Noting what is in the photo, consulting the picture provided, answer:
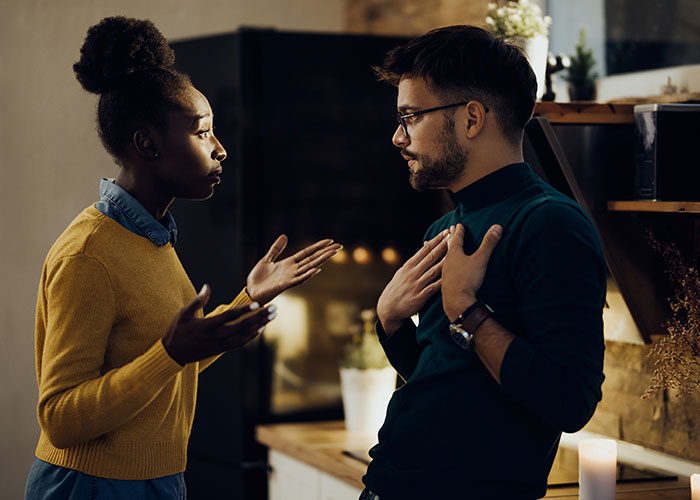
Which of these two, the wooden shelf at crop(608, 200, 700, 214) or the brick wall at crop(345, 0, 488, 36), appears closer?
the wooden shelf at crop(608, 200, 700, 214)

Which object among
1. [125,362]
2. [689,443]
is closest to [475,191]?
[125,362]

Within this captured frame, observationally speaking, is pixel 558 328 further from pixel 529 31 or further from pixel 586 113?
pixel 529 31

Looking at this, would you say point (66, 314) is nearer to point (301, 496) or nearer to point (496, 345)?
point (496, 345)

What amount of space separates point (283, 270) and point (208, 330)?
0.97 feet

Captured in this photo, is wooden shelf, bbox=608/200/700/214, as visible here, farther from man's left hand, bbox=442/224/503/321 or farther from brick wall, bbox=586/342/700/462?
man's left hand, bbox=442/224/503/321

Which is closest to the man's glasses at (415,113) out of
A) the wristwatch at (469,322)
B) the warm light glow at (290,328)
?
the wristwatch at (469,322)

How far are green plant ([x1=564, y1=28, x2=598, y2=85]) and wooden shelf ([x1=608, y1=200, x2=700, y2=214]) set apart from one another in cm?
57

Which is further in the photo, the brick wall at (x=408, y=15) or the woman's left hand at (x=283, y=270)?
the brick wall at (x=408, y=15)

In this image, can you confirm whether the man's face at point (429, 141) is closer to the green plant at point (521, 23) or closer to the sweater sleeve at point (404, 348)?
the sweater sleeve at point (404, 348)

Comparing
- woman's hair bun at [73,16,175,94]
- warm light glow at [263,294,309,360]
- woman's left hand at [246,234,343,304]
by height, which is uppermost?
woman's hair bun at [73,16,175,94]

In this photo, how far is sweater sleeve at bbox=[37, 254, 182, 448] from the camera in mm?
1383

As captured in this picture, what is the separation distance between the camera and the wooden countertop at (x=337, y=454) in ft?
6.55

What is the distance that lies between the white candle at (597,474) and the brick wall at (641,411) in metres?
0.31

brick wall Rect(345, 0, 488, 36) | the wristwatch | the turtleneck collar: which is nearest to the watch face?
the wristwatch
